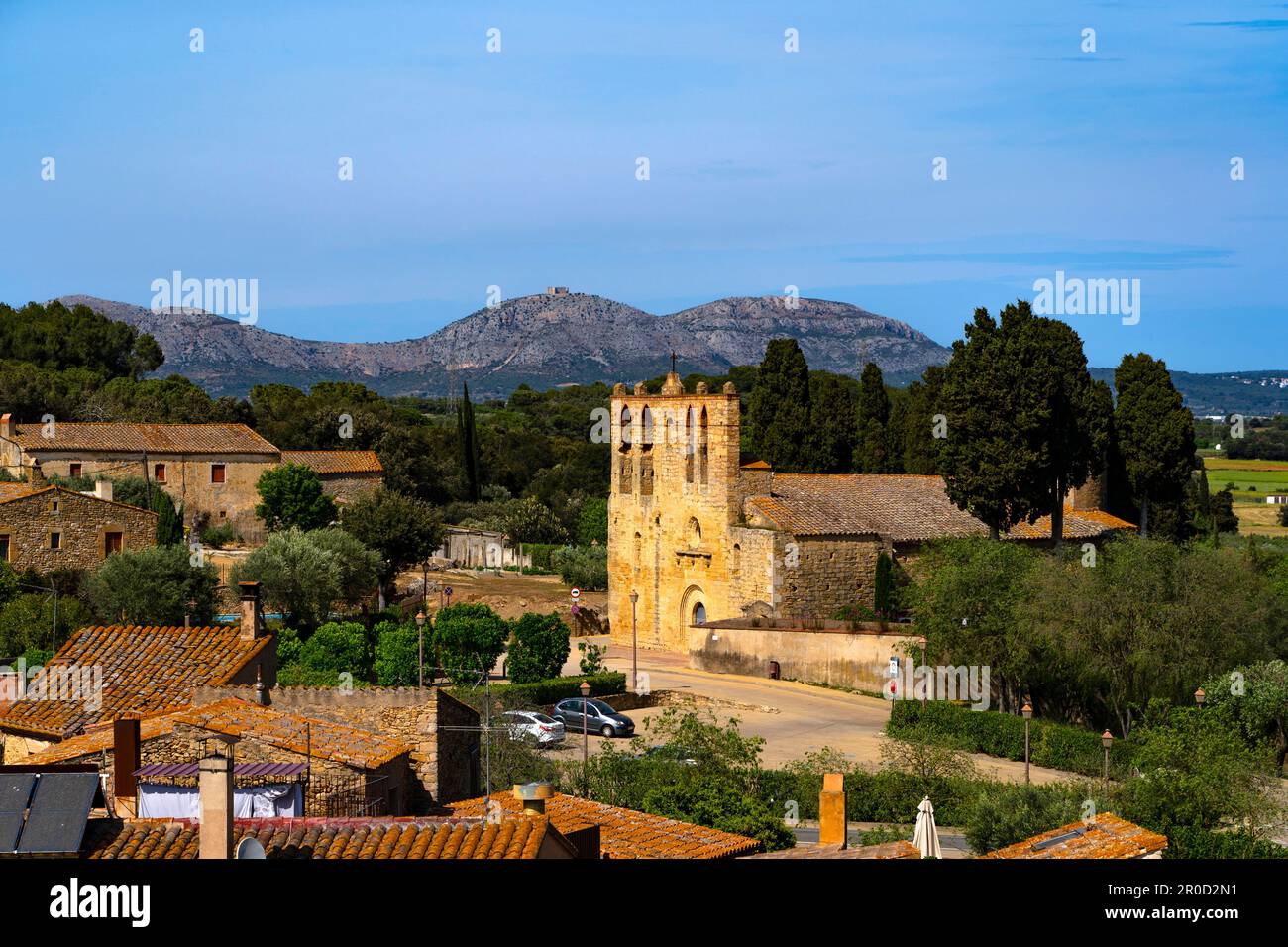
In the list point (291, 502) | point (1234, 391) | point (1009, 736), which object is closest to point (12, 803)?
point (1009, 736)

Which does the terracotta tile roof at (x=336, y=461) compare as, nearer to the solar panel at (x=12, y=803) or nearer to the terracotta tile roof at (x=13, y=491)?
the terracotta tile roof at (x=13, y=491)

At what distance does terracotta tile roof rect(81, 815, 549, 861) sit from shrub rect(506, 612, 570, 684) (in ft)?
85.6

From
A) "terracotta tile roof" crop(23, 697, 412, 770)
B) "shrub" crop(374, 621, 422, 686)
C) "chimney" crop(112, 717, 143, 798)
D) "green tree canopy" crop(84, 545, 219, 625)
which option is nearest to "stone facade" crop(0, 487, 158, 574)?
"green tree canopy" crop(84, 545, 219, 625)

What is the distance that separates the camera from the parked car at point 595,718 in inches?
1371

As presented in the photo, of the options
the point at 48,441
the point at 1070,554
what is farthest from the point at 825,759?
the point at 48,441

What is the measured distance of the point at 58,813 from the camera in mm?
10953

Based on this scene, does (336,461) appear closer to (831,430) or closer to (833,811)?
(831,430)

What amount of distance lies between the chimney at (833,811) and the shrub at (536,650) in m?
21.2

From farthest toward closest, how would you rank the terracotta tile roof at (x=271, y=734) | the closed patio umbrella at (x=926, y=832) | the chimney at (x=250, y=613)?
the chimney at (x=250, y=613)
the closed patio umbrella at (x=926, y=832)
the terracotta tile roof at (x=271, y=734)

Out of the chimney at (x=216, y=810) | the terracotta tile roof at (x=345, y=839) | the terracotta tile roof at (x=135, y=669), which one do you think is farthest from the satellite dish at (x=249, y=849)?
the terracotta tile roof at (x=135, y=669)

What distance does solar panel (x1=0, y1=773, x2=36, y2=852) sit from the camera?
10.6 m

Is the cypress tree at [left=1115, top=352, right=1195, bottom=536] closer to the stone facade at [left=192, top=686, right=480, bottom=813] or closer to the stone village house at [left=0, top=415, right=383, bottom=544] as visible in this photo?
the stone village house at [left=0, top=415, right=383, bottom=544]

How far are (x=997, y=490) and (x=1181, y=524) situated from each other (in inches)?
615

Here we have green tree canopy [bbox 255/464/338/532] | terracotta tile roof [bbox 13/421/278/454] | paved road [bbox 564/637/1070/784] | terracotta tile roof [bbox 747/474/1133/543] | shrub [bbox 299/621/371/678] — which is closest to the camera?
paved road [bbox 564/637/1070/784]
